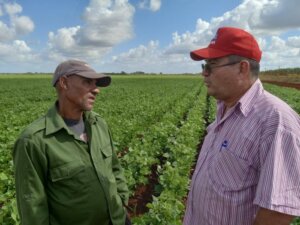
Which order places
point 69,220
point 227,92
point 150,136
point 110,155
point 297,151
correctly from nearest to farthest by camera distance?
point 297,151
point 227,92
point 69,220
point 110,155
point 150,136

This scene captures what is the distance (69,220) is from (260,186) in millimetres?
1608

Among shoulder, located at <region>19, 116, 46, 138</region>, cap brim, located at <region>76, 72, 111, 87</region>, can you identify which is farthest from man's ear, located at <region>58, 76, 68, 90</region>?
shoulder, located at <region>19, 116, 46, 138</region>

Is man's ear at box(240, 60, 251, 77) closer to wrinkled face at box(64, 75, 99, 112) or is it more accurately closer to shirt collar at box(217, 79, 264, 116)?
shirt collar at box(217, 79, 264, 116)

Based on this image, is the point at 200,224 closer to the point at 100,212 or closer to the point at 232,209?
the point at 232,209

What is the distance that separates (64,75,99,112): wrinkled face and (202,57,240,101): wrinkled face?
3.65 ft

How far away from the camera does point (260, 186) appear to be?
2.16 m

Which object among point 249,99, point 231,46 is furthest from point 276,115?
point 231,46

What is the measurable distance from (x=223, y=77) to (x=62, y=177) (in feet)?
4.64

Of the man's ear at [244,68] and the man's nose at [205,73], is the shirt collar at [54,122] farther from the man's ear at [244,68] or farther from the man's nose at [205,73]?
the man's ear at [244,68]

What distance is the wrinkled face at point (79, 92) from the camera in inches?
126

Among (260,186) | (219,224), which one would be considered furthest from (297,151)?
(219,224)

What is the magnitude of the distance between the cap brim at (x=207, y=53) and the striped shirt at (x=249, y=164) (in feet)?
0.96

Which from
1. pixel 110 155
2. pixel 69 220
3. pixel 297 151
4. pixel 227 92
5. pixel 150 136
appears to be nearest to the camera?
pixel 297 151

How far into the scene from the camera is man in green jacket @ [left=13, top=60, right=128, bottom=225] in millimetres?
2834
